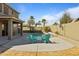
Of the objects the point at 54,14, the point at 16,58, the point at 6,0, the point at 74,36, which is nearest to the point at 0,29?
the point at 74,36

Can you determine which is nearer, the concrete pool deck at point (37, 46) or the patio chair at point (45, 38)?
the concrete pool deck at point (37, 46)

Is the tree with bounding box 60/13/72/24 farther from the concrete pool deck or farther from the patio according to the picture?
the patio

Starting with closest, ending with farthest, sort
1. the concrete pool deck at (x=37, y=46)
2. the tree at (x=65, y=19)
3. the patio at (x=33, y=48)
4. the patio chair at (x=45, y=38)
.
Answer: the patio at (x=33, y=48), the concrete pool deck at (x=37, y=46), the patio chair at (x=45, y=38), the tree at (x=65, y=19)

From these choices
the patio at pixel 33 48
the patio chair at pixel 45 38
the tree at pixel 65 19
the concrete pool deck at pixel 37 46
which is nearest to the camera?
the patio at pixel 33 48

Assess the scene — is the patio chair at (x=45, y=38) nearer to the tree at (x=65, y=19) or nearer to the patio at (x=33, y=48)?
the patio at (x=33, y=48)

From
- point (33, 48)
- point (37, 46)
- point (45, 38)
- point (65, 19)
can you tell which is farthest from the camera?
point (65, 19)

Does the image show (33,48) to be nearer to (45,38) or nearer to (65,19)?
(45,38)

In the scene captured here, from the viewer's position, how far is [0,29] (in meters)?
23.6

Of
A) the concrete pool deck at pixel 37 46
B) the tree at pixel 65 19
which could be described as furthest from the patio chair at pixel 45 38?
the tree at pixel 65 19

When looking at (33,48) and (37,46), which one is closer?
(33,48)

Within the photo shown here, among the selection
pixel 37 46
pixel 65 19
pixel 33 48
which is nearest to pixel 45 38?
pixel 37 46

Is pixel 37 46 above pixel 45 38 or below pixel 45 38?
below

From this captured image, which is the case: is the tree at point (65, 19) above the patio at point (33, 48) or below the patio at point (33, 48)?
above

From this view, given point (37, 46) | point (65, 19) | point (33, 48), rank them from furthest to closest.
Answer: point (65, 19) < point (37, 46) < point (33, 48)
